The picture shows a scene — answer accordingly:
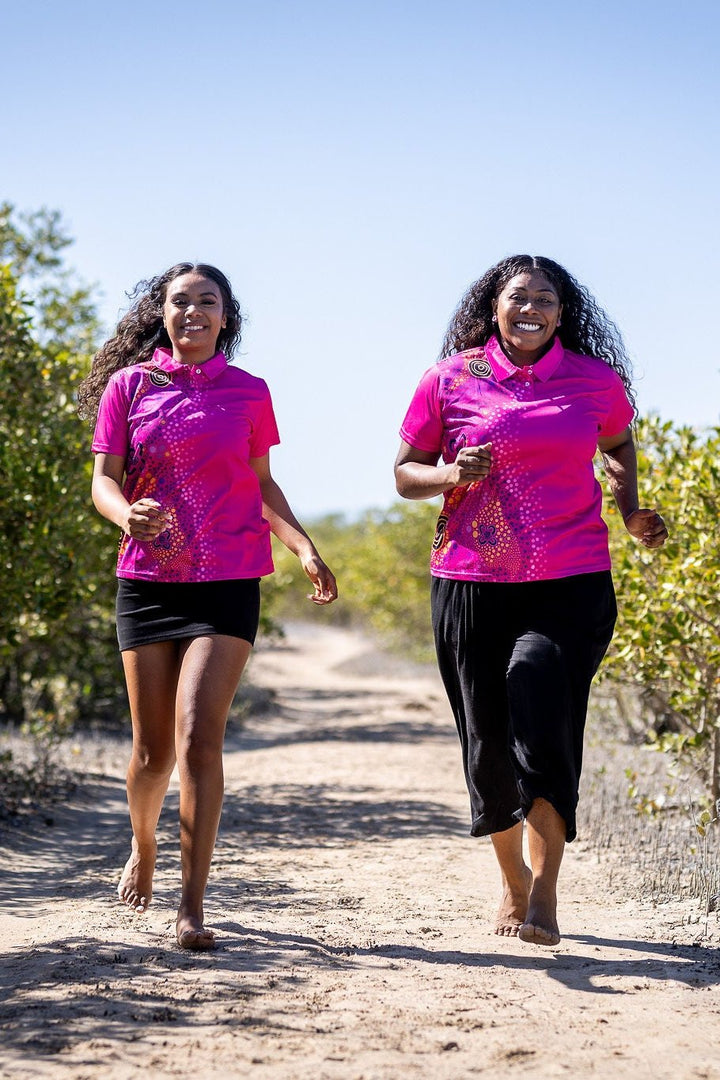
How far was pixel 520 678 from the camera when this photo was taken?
366 centimetres

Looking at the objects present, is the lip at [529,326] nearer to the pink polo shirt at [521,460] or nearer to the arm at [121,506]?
the pink polo shirt at [521,460]

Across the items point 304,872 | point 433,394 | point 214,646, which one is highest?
point 433,394

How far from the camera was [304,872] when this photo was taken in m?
5.27

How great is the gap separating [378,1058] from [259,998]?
511mm

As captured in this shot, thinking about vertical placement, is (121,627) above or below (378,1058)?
above

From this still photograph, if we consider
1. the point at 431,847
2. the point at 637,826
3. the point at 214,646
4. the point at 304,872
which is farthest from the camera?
the point at 637,826

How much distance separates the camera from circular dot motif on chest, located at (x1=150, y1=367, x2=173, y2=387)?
397 cm

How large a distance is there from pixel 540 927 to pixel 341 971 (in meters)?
0.58

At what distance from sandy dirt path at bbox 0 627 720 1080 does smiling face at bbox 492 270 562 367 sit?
1869 millimetres

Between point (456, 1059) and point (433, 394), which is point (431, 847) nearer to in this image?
point (433, 394)

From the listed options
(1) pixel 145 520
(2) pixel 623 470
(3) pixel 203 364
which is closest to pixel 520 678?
(2) pixel 623 470

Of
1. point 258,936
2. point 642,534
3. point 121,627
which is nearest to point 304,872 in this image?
point 258,936

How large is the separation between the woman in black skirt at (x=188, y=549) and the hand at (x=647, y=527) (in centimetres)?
100

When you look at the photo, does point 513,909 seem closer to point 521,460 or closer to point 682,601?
point 521,460
